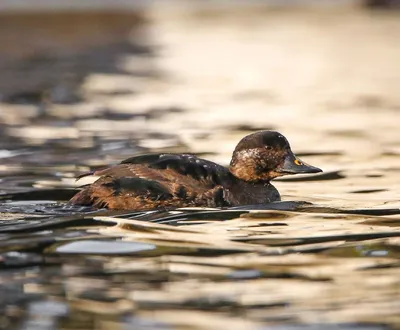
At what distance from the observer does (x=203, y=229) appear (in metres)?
7.87

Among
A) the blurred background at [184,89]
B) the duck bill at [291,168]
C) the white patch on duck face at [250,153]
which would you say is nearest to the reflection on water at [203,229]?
the blurred background at [184,89]

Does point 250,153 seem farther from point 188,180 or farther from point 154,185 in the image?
point 154,185

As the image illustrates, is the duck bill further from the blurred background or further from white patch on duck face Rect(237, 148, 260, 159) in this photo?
the blurred background

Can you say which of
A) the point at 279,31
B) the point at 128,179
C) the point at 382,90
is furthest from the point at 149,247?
the point at 279,31

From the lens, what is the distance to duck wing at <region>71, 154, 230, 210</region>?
836 centimetres

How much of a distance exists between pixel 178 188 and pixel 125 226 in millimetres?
690

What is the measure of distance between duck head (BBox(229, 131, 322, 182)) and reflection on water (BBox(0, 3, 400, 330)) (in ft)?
0.88

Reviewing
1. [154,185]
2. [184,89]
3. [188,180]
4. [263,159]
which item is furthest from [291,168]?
[184,89]

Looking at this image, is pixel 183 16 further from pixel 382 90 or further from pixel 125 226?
pixel 125 226

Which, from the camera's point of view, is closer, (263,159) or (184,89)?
(263,159)

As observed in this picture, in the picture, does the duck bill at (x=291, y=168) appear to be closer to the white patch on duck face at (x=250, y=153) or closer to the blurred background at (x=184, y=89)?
the white patch on duck face at (x=250, y=153)

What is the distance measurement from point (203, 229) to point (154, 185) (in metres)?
0.67

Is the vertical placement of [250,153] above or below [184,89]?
below

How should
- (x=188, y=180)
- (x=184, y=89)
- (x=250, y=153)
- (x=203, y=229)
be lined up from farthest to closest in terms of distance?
(x=184, y=89) → (x=250, y=153) → (x=188, y=180) → (x=203, y=229)
